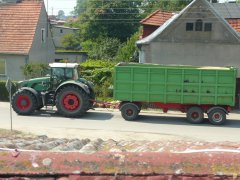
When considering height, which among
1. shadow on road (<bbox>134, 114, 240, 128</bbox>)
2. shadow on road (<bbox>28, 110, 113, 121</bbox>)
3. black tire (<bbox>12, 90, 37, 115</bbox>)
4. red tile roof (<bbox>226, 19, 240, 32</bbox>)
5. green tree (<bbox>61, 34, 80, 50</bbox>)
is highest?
red tile roof (<bbox>226, 19, 240, 32</bbox>)

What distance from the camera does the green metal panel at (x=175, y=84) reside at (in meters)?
20.2

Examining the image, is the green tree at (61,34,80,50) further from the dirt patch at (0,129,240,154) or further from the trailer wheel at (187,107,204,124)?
the dirt patch at (0,129,240,154)

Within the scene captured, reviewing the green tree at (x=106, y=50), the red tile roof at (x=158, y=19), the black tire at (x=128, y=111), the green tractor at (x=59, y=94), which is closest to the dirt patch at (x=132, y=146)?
the green tractor at (x=59, y=94)

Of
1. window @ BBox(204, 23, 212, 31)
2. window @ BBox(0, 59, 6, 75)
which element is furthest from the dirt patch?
window @ BBox(0, 59, 6, 75)

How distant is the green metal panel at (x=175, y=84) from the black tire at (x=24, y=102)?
4.10m

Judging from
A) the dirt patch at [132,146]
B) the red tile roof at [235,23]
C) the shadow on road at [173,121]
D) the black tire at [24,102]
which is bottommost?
the shadow on road at [173,121]

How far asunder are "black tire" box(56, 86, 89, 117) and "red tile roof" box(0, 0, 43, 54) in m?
12.3

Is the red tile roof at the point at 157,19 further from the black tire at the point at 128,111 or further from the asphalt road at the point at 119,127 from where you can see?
the black tire at the point at 128,111

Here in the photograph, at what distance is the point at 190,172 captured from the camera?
2740 millimetres

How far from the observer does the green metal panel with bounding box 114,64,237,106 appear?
2016 centimetres

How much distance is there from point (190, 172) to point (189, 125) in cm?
1790

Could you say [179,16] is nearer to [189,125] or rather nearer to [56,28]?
[189,125]

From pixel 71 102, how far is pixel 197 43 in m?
9.36

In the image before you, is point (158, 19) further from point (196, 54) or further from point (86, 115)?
point (86, 115)
